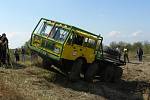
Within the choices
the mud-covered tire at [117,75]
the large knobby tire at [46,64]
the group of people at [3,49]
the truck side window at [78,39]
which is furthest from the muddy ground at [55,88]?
the truck side window at [78,39]

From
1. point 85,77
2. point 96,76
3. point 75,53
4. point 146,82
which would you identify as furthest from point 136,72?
point 75,53

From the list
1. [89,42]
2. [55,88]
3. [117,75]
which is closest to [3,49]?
[89,42]

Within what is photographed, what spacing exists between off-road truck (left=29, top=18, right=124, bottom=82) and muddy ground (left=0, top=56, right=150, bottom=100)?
0.65m

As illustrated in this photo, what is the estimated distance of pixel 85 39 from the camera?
61.9ft

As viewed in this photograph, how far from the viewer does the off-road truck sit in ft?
59.0

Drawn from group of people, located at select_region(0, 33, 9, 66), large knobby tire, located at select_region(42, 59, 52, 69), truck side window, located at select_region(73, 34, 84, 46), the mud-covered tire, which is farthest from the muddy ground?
truck side window, located at select_region(73, 34, 84, 46)

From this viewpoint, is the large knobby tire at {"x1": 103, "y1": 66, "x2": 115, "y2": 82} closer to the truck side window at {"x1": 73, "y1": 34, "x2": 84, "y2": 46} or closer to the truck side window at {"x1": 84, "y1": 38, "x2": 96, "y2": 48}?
the truck side window at {"x1": 84, "y1": 38, "x2": 96, "y2": 48}

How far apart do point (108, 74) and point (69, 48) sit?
4.61 metres

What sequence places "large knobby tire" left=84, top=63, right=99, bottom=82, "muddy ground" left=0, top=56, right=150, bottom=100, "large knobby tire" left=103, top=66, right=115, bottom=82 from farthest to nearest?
1. "large knobby tire" left=103, top=66, right=115, bottom=82
2. "large knobby tire" left=84, top=63, right=99, bottom=82
3. "muddy ground" left=0, top=56, right=150, bottom=100

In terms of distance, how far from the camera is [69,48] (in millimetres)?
17891

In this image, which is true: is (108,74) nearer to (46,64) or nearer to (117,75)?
(117,75)

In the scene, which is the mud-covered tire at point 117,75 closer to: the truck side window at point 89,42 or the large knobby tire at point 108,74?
the large knobby tire at point 108,74

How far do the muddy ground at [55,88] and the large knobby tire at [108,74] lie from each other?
0.42m

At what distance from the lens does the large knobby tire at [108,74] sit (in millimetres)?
21719
